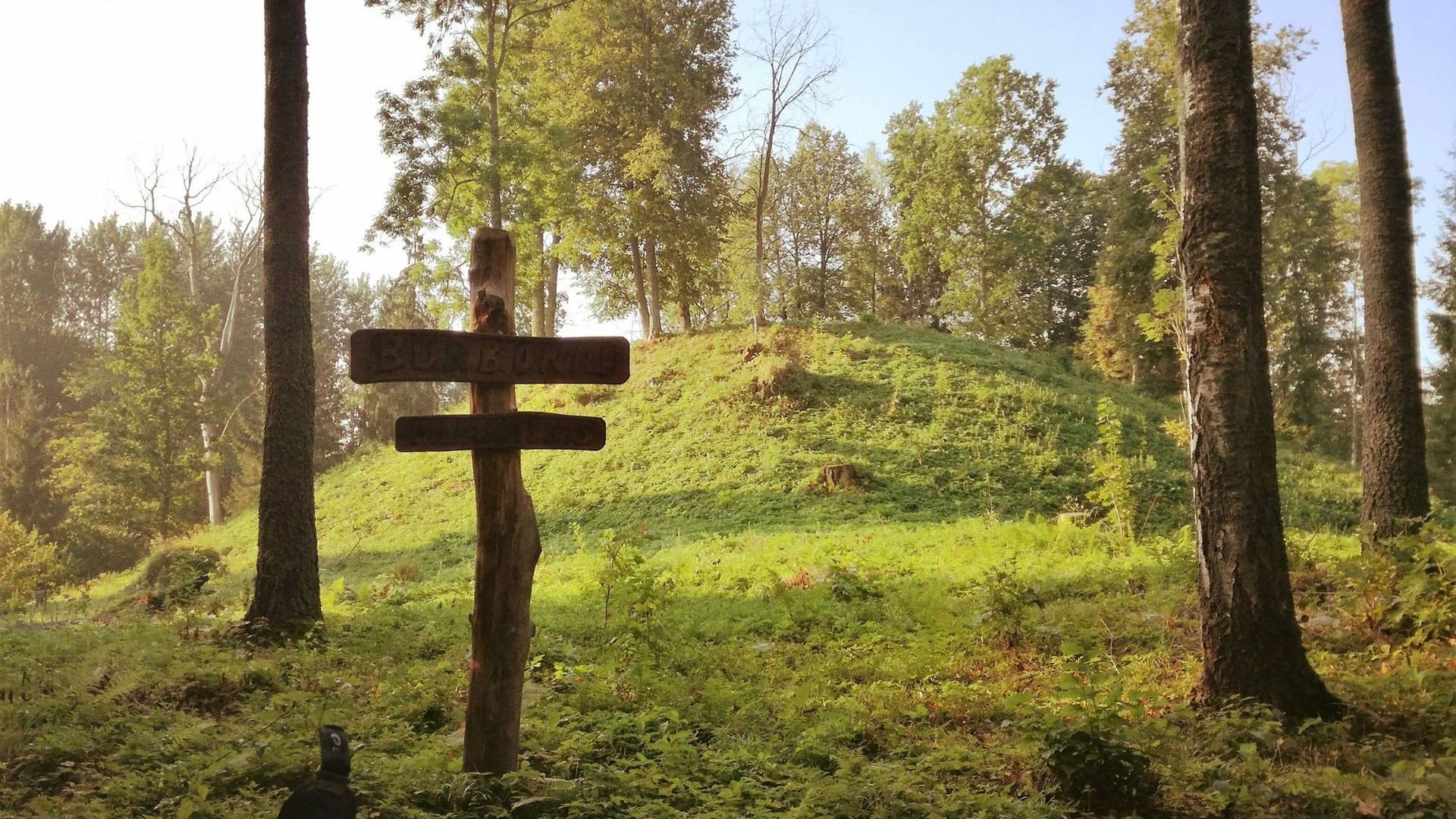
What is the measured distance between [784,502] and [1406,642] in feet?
35.6

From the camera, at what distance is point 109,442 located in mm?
25016

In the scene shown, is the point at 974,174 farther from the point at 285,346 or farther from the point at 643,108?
the point at 285,346

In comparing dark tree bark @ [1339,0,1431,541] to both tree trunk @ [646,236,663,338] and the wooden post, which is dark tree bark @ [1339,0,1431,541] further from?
tree trunk @ [646,236,663,338]

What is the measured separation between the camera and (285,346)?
791 centimetres

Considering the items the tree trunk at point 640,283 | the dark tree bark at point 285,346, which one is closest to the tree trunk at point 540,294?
the tree trunk at point 640,283

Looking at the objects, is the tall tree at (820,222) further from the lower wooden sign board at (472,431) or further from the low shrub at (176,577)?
the lower wooden sign board at (472,431)

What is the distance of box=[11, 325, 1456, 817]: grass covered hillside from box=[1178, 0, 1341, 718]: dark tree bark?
1.18 feet

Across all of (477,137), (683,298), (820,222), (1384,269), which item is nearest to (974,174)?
(820,222)

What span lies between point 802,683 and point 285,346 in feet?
19.1

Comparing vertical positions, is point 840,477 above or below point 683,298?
below

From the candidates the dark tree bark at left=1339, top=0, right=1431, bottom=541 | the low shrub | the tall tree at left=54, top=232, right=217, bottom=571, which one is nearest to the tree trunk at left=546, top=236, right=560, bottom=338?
the tall tree at left=54, top=232, right=217, bottom=571

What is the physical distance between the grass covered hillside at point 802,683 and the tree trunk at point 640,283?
16.1 meters

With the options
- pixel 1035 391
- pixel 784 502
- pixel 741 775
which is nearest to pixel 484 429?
pixel 741 775

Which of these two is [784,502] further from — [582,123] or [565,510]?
[582,123]
